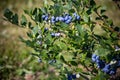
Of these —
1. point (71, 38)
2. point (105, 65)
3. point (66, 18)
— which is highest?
point (66, 18)

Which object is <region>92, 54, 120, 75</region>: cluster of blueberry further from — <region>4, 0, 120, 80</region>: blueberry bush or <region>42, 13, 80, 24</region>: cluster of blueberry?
<region>42, 13, 80, 24</region>: cluster of blueberry

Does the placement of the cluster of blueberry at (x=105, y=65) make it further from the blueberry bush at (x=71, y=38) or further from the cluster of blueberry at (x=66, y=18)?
the cluster of blueberry at (x=66, y=18)

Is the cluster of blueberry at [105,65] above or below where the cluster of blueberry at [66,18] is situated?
below

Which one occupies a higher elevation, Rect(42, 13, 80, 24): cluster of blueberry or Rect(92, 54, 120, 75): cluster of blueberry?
Rect(42, 13, 80, 24): cluster of blueberry

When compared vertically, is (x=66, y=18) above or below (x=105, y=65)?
above

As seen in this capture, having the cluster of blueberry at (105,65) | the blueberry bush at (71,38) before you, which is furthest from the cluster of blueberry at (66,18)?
Result: the cluster of blueberry at (105,65)

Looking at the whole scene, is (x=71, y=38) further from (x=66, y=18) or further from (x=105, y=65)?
(x=105, y=65)

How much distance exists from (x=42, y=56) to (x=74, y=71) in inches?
8.0

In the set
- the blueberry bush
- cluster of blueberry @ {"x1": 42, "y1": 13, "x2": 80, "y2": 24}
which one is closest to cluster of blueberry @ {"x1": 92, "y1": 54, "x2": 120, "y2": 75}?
the blueberry bush

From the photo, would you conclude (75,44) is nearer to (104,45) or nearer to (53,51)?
(53,51)

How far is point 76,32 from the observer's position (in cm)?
187

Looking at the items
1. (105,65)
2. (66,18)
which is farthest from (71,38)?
(105,65)

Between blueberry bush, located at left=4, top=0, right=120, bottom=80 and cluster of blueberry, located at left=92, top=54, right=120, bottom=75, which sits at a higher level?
blueberry bush, located at left=4, top=0, right=120, bottom=80

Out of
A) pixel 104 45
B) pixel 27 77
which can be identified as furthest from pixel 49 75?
pixel 104 45
